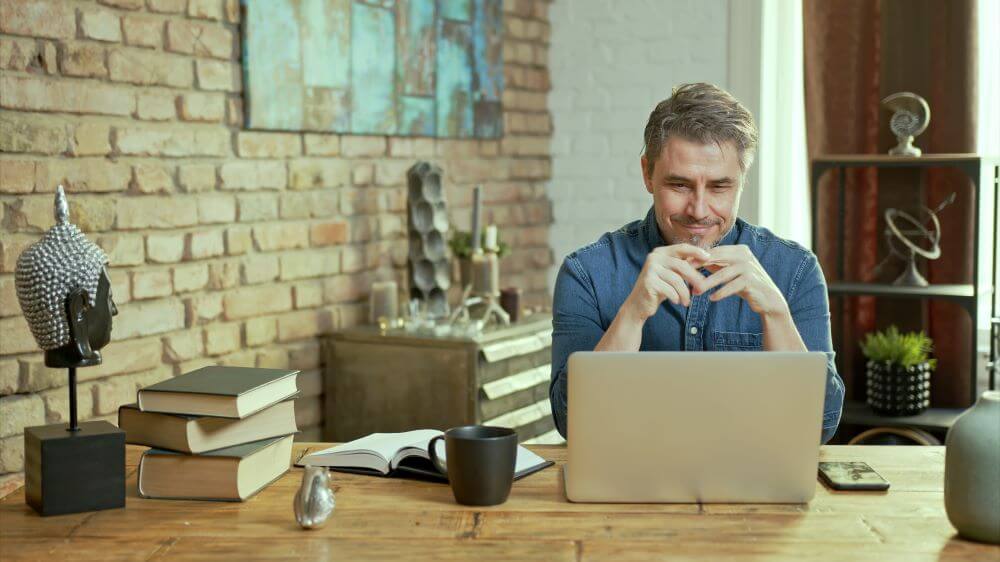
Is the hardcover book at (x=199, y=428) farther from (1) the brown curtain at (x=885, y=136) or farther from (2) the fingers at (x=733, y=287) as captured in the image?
(1) the brown curtain at (x=885, y=136)

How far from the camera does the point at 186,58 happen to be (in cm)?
278

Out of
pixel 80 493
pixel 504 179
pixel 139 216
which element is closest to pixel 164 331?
pixel 139 216

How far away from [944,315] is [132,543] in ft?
9.81

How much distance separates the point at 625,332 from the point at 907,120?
2.09m

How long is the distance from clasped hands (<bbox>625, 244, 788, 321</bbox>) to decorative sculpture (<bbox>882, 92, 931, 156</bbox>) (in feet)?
6.46

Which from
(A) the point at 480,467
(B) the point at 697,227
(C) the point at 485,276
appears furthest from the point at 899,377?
(A) the point at 480,467

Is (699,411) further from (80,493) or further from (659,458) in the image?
(80,493)

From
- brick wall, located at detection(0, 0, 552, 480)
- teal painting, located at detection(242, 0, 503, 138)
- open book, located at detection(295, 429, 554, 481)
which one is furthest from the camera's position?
teal painting, located at detection(242, 0, 503, 138)

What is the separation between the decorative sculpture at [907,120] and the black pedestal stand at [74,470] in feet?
8.88

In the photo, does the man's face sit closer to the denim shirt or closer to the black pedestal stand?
the denim shirt

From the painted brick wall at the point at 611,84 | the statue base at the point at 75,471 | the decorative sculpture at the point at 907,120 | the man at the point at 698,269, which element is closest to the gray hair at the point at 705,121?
the man at the point at 698,269

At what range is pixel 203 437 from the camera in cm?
154

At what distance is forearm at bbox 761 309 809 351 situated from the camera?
5.73ft

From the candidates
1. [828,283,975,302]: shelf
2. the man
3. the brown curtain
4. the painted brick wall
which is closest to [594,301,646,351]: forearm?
the man
